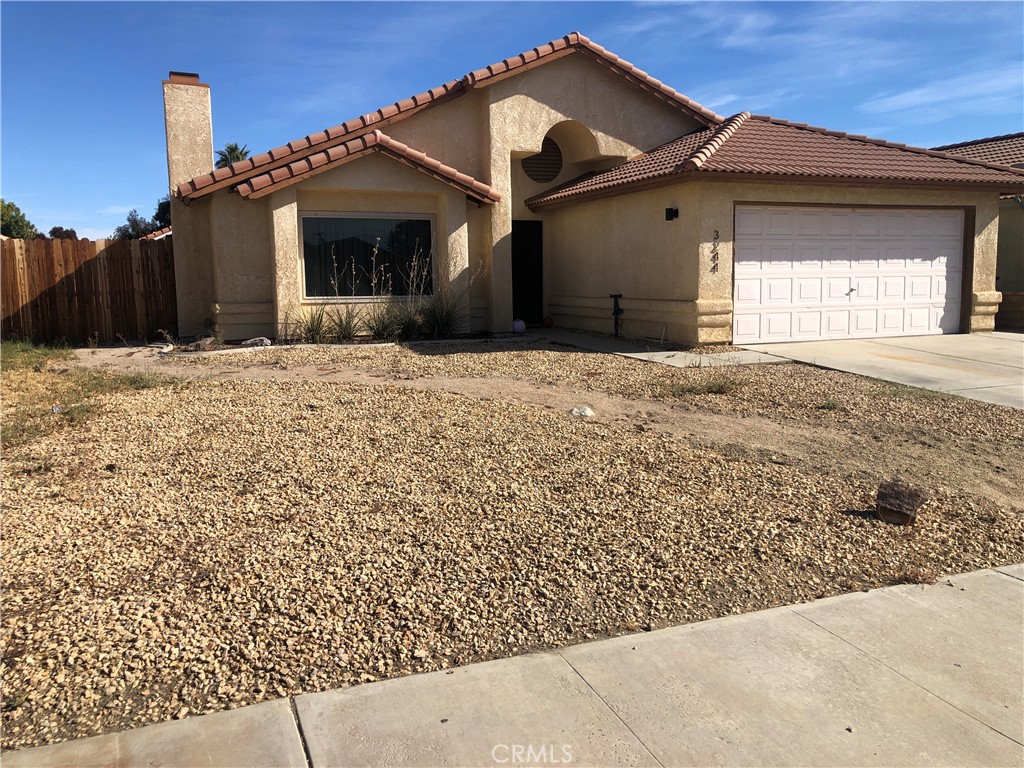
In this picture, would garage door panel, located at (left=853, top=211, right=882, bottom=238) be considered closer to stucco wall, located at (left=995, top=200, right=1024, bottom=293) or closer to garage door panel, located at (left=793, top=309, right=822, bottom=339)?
garage door panel, located at (left=793, top=309, right=822, bottom=339)

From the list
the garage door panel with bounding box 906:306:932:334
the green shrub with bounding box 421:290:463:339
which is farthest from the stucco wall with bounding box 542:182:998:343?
the green shrub with bounding box 421:290:463:339

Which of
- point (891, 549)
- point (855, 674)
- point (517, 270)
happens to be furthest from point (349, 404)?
point (517, 270)

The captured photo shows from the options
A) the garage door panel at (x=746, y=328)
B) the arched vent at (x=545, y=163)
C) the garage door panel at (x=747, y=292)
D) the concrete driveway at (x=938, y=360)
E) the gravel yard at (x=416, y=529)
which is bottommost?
the gravel yard at (x=416, y=529)

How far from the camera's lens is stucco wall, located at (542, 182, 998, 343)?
13312 millimetres

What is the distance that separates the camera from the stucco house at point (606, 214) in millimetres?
13703

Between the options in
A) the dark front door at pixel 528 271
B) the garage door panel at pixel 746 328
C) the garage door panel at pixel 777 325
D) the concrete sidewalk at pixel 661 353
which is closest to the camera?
the concrete sidewalk at pixel 661 353

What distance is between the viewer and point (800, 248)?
14.2 meters

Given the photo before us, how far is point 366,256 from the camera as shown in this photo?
49.3 ft

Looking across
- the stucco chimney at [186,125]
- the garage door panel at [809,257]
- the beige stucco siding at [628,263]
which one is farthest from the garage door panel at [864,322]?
the stucco chimney at [186,125]

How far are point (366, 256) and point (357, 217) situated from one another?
73 cm

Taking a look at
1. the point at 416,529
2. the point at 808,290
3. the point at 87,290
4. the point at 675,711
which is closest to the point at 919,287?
the point at 808,290

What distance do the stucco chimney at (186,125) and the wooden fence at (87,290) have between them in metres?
1.50

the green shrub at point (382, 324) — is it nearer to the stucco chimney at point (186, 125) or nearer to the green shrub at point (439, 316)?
the green shrub at point (439, 316)

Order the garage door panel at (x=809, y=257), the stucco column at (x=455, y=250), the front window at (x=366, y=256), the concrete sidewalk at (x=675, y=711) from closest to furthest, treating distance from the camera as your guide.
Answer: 1. the concrete sidewalk at (x=675, y=711)
2. the garage door panel at (x=809, y=257)
3. the front window at (x=366, y=256)
4. the stucco column at (x=455, y=250)
